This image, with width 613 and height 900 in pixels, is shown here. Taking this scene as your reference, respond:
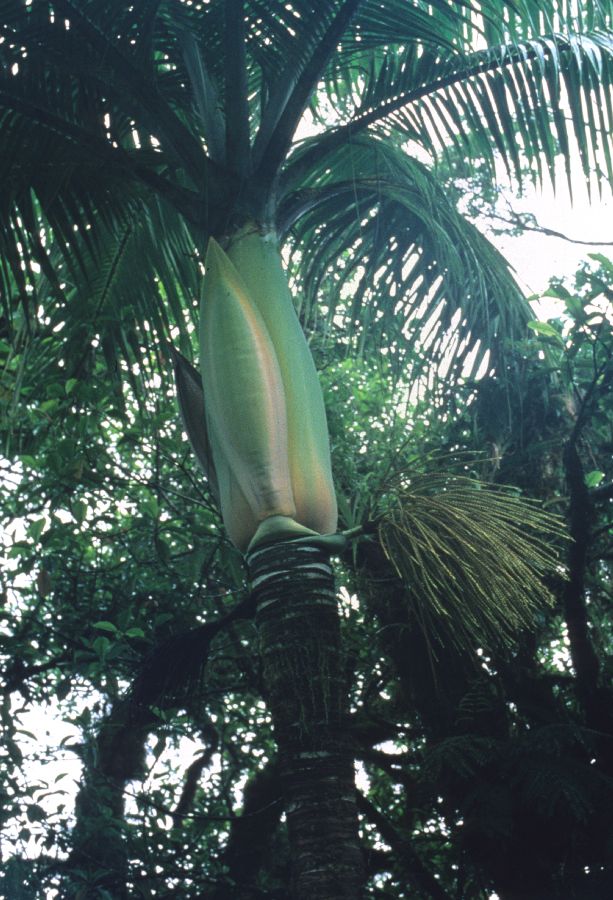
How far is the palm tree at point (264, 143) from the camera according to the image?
2.77 m

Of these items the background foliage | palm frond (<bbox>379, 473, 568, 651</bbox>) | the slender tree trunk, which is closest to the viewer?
the slender tree trunk

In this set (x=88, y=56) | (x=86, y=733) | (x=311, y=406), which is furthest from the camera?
(x=86, y=733)

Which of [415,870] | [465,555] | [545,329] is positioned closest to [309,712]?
[465,555]

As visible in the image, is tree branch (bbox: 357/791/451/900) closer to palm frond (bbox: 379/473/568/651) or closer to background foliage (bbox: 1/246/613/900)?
background foliage (bbox: 1/246/613/900)

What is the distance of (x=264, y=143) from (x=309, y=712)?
2047 millimetres

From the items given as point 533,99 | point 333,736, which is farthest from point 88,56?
point 333,736

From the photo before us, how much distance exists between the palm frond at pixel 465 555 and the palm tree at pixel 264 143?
0.87 ft

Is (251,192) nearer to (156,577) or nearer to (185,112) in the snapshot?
(185,112)

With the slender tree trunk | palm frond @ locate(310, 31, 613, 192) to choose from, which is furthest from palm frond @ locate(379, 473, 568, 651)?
palm frond @ locate(310, 31, 613, 192)

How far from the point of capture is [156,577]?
5.21m

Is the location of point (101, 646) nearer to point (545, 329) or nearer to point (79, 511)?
point (79, 511)

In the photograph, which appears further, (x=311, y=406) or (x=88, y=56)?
(x=88, y=56)

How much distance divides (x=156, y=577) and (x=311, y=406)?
2.42 metres

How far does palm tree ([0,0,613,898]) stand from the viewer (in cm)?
277
